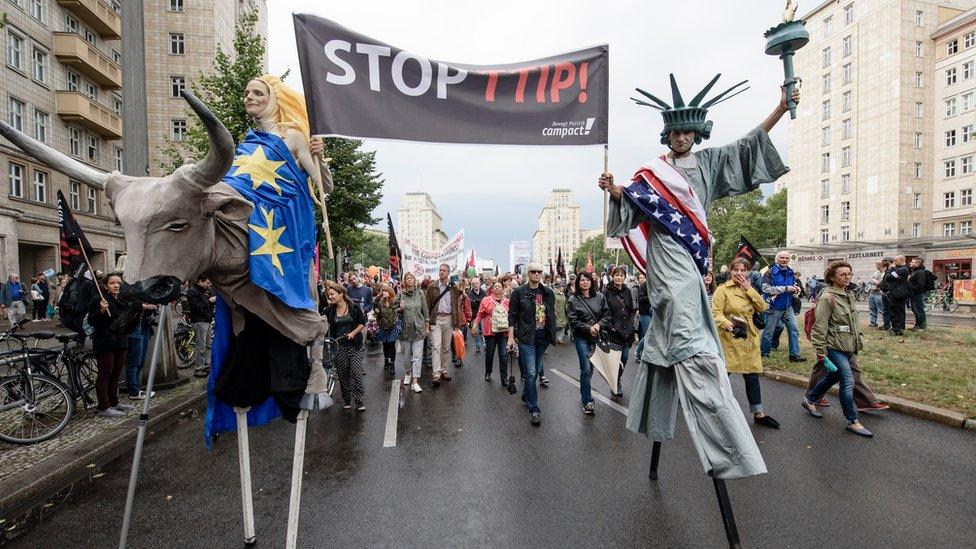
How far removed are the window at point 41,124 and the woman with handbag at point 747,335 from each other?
30.1 m

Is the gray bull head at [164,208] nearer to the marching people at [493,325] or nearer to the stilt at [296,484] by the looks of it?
the stilt at [296,484]

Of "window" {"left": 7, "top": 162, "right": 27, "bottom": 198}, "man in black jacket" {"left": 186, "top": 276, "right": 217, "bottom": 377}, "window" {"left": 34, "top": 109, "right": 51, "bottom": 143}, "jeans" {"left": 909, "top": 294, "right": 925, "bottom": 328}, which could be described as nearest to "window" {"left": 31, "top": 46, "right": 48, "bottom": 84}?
"window" {"left": 34, "top": 109, "right": 51, "bottom": 143}

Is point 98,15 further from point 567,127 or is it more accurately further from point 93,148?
point 567,127

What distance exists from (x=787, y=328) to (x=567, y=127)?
6.87 m

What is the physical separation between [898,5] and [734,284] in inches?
1956

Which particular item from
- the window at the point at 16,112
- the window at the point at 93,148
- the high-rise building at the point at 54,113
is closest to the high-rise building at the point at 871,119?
the high-rise building at the point at 54,113

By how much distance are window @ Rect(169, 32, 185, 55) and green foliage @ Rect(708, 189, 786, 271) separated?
5153 centimetres

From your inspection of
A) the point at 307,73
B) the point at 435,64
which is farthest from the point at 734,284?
the point at 307,73

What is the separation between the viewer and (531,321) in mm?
6512

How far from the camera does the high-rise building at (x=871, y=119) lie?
39562 mm

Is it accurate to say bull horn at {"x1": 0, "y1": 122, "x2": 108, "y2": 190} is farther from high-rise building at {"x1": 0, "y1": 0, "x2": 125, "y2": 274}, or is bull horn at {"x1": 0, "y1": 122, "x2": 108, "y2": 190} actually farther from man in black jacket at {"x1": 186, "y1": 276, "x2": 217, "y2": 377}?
high-rise building at {"x1": 0, "y1": 0, "x2": 125, "y2": 274}

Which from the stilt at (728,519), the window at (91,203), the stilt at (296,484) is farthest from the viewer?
the window at (91,203)

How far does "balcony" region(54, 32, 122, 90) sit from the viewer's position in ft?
80.7

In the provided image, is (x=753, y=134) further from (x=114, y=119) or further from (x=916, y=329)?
(x=114, y=119)
